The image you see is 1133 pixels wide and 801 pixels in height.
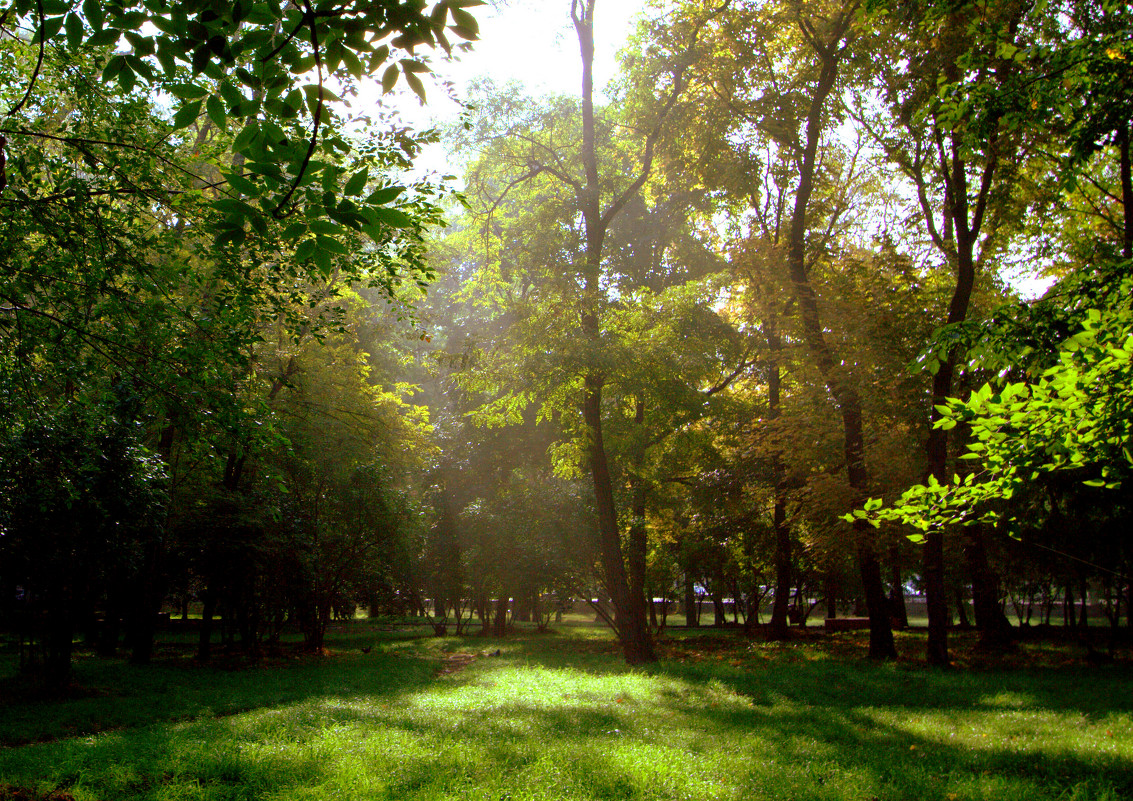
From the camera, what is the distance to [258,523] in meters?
15.9

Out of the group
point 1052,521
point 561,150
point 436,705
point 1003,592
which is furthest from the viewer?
point 1003,592

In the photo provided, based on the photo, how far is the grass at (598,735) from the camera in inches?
228

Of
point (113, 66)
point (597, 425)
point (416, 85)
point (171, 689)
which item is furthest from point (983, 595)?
point (113, 66)

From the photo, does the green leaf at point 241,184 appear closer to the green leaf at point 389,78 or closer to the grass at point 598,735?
the green leaf at point 389,78

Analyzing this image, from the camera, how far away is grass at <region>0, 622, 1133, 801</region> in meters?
5.79

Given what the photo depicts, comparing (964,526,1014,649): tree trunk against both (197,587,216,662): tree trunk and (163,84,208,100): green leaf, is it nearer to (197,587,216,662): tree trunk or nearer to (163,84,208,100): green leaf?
(163,84,208,100): green leaf

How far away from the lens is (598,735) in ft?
25.7

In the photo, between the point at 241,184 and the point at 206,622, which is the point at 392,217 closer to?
the point at 241,184

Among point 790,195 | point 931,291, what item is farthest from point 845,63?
point 931,291

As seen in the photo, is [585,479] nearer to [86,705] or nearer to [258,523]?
[258,523]

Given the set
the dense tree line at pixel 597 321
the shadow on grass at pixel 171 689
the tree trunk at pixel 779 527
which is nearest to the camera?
the dense tree line at pixel 597 321

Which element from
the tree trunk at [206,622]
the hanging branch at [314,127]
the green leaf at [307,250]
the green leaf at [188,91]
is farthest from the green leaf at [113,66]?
the tree trunk at [206,622]

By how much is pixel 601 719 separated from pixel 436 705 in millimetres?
2645

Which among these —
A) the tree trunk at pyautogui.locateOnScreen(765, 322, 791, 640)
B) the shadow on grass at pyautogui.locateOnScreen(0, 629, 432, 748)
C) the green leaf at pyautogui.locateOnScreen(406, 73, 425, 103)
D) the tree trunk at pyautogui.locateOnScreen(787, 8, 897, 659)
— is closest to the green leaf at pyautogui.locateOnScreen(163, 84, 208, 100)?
the green leaf at pyautogui.locateOnScreen(406, 73, 425, 103)
